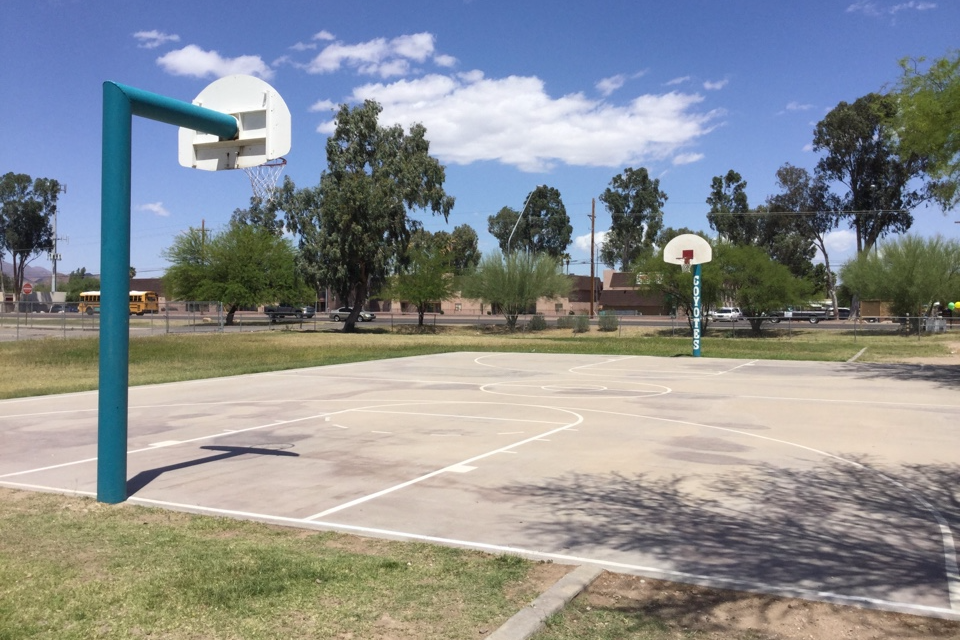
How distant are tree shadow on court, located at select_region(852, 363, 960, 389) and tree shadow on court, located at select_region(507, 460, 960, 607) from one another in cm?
1324

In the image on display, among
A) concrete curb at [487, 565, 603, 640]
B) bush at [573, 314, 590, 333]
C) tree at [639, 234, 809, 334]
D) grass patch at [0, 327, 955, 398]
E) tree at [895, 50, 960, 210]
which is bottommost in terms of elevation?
grass patch at [0, 327, 955, 398]

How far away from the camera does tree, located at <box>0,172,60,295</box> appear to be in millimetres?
109938

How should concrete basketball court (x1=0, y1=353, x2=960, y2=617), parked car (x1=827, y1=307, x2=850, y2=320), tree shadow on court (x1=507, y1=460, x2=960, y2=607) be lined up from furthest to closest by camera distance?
parked car (x1=827, y1=307, x2=850, y2=320), concrete basketball court (x1=0, y1=353, x2=960, y2=617), tree shadow on court (x1=507, y1=460, x2=960, y2=607)

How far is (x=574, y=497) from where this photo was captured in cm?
794

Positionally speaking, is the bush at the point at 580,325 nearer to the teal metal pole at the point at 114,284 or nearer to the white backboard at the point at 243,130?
the white backboard at the point at 243,130

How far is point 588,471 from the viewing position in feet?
30.4

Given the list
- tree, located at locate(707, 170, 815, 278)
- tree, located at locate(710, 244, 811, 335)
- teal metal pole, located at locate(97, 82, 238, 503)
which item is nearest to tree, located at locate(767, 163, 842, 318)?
tree, located at locate(707, 170, 815, 278)

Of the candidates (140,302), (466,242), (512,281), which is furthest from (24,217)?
(512,281)

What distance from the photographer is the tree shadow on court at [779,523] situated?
559 centimetres

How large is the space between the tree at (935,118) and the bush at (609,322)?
30.3 m

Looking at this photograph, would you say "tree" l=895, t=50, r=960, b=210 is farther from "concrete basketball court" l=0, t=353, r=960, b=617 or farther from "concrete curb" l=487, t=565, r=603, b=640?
"concrete curb" l=487, t=565, r=603, b=640

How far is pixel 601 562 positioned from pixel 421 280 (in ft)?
169

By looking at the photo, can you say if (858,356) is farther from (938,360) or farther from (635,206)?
(635,206)

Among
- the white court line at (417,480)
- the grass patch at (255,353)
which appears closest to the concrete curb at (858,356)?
the grass patch at (255,353)
